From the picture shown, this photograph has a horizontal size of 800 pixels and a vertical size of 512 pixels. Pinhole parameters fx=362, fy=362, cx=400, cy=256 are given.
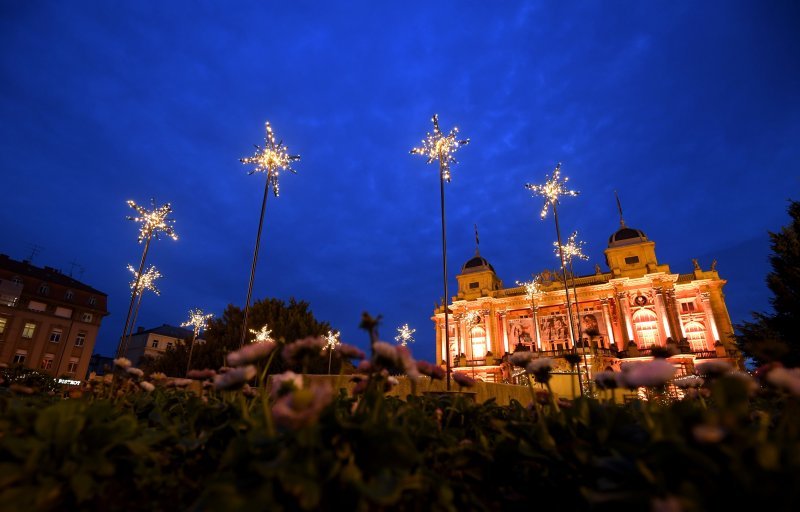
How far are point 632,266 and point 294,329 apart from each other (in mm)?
36424

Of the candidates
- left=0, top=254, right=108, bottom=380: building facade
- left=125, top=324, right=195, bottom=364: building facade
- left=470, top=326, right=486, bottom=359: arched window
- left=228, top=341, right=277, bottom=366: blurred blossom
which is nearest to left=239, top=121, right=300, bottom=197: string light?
left=228, top=341, right=277, bottom=366: blurred blossom

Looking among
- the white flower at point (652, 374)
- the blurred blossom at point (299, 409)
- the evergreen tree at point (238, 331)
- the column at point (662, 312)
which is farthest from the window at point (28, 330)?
the column at point (662, 312)

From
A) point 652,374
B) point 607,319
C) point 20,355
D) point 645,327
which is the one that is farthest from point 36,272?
point 645,327

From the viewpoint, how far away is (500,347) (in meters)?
43.5

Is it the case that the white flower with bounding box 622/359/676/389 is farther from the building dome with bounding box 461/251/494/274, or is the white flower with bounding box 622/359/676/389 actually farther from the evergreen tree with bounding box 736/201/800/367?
the building dome with bounding box 461/251/494/274

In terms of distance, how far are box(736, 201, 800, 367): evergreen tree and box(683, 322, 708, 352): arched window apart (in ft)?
76.2

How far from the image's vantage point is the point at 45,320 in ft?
141

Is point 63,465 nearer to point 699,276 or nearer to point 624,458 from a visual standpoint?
point 624,458

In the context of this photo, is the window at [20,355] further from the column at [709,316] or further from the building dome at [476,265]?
the column at [709,316]

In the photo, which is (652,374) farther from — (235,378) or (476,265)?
(476,265)

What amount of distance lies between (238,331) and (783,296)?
32.9m

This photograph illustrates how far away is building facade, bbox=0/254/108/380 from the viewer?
40.2m

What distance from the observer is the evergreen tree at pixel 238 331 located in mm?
27688

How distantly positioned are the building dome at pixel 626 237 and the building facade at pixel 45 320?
63.9 meters
